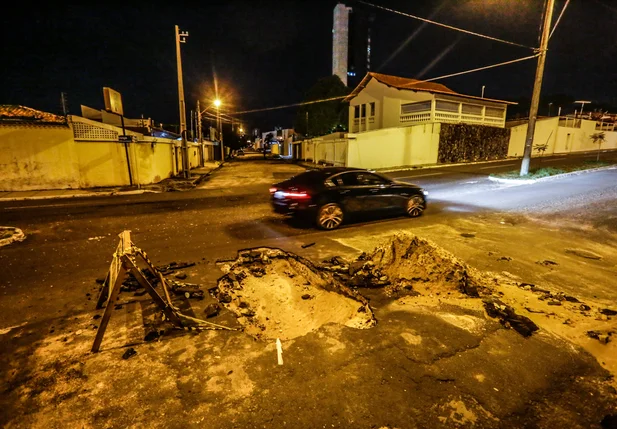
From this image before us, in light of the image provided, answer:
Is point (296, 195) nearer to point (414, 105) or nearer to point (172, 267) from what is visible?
point (172, 267)

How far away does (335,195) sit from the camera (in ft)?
25.7

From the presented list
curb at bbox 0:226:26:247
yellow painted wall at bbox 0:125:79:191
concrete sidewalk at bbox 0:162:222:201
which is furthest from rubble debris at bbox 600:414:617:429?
yellow painted wall at bbox 0:125:79:191

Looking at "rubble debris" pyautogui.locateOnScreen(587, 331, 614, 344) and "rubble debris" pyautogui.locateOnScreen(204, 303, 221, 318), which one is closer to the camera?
"rubble debris" pyautogui.locateOnScreen(587, 331, 614, 344)

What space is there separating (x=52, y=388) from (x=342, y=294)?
326 centimetres

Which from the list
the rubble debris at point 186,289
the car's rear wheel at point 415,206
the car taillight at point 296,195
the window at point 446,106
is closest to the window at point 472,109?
the window at point 446,106

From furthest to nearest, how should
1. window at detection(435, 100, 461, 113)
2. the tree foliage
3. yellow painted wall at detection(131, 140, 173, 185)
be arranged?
the tree foliage → window at detection(435, 100, 461, 113) → yellow painted wall at detection(131, 140, 173, 185)

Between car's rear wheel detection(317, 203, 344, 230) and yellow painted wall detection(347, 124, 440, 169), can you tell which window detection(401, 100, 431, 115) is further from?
car's rear wheel detection(317, 203, 344, 230)

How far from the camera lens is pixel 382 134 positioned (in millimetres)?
24219

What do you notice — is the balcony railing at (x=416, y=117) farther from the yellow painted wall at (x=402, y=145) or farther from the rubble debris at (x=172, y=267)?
the rubble debris at (x=172, y=267)

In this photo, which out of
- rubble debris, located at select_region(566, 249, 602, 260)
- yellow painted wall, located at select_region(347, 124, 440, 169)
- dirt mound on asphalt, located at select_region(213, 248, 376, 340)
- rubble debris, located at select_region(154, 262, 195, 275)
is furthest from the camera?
yellow painted wall, located at select_region(347, 124, 440, 169)

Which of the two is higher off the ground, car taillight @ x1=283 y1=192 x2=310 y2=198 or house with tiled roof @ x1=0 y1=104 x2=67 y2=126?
house with tiled roof @ x1=0 y1=104 x2=67 y2=126

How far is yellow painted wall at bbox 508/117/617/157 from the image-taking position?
29.8 meters

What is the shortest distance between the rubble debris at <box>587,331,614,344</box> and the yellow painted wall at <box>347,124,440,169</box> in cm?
2172

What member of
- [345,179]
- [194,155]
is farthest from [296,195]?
[194,155]
